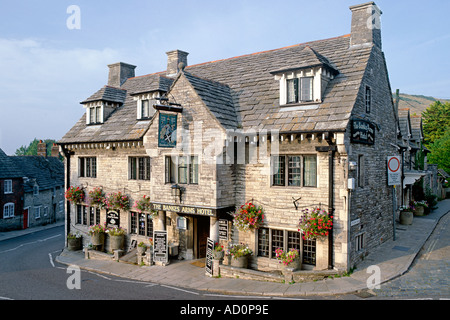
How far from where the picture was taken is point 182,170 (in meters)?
16.6

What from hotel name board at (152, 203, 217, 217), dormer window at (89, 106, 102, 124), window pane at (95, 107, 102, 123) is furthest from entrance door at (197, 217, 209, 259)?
window pane at (95, 107, 102, 123)

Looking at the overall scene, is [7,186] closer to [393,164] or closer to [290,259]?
[290,259]

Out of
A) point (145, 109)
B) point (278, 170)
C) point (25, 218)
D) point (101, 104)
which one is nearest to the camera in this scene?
point (278, 170)

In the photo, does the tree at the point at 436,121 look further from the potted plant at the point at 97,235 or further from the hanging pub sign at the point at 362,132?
the potted plant at the point at 97,235

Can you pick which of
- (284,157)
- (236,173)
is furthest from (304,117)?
(236,173)

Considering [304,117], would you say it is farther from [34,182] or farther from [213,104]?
[34,182]

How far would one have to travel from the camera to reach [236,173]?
1619 centimetres

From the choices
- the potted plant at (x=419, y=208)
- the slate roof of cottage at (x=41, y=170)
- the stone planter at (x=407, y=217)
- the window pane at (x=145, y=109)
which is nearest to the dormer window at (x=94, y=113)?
the window pane at (x=145, y=109)

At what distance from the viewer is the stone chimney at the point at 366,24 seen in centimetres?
1689

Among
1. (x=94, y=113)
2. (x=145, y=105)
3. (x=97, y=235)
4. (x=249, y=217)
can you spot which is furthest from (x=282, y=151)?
(x=94, y=113)

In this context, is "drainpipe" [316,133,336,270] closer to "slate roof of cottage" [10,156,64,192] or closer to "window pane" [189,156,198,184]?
"window pane" [189,156,198,184]

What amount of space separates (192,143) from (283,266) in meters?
6.69

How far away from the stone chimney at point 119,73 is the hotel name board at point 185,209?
13.9m

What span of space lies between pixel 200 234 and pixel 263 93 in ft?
26.8
